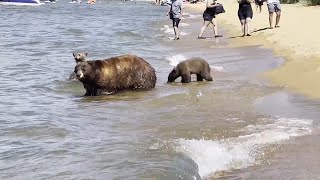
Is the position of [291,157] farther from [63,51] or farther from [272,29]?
[272,29]

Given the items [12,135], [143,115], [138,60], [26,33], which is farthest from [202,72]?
[26,33]

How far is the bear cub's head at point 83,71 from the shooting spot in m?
10.1

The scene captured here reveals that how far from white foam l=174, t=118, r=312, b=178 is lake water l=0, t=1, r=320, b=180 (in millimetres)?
11

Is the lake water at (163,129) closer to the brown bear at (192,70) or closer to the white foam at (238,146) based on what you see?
the white foam at (238,146)

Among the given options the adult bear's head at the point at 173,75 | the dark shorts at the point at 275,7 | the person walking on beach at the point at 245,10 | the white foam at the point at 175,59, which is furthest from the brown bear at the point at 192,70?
the dark shorts at the point at 275,7

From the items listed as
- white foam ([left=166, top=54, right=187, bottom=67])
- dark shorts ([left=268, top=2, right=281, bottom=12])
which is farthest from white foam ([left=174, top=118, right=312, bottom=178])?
dark shorts ([left=268, top=2, right=281, bottom=12])

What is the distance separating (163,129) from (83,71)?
10.4 ft

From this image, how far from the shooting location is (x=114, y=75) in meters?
10.5

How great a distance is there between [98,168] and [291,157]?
1.88 m

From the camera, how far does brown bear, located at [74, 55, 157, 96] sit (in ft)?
33.5

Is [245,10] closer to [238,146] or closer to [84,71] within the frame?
[84,71]

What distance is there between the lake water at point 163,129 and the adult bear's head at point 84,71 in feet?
1.28

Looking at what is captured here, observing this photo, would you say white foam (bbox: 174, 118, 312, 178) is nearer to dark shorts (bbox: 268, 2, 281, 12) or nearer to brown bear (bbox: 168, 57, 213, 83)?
brown bear (bbox: 168, 57, 213, 83)

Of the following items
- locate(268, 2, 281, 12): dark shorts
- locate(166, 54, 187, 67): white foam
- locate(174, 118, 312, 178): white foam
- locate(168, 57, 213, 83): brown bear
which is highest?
locate(268, 2, 281, 12): dark shorts
